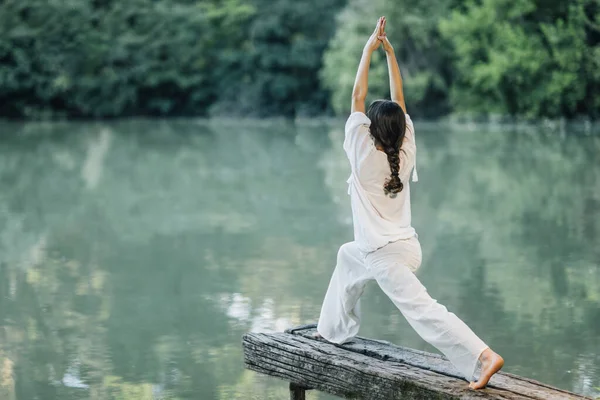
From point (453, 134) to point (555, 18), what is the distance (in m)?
8.20

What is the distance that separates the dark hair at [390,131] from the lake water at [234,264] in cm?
153

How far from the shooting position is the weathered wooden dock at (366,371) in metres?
3.66

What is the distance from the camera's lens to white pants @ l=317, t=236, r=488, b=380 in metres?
3.81

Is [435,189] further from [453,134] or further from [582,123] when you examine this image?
[582,123]

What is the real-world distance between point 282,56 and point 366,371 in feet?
123

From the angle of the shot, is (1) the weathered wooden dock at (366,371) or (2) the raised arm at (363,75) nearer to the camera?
(1) the weathered wooden dock at (366,371)

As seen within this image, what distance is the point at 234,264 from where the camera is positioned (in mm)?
8945

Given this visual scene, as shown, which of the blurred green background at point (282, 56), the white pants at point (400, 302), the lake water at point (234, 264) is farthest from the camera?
the blurred green background at point (282, 56)

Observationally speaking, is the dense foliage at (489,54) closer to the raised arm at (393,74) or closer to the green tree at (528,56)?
the green tree at (528,56)

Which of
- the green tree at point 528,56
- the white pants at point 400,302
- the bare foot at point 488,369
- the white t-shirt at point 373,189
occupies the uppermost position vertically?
the green tree at point 528,56

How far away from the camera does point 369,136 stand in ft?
13.2

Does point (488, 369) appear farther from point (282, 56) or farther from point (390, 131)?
point (282, 56)

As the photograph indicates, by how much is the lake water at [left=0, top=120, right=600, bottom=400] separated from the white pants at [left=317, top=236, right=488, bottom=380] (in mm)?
964

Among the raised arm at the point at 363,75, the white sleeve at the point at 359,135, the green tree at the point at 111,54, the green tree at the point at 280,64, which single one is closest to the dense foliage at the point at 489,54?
the green tree at the point at 280,64
